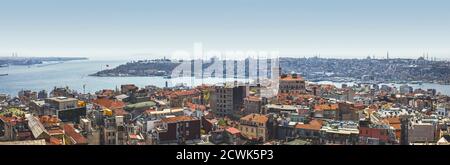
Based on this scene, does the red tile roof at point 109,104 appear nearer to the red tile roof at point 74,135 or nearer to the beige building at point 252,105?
the beige building at point 252,105

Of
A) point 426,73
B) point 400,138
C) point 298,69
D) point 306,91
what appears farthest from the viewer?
point 426,73

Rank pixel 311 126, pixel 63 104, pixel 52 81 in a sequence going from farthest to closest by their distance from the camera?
pixel 52 81, pixel 63 104, pixel 311 126

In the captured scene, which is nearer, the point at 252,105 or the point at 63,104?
the point at 63,104

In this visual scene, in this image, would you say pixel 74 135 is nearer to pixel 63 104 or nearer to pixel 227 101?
pixel 63 104

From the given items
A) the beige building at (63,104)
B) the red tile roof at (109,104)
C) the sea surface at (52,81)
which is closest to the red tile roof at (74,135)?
the beige building at (63,104)

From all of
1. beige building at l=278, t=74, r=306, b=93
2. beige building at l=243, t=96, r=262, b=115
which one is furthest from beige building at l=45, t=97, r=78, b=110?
beige building at l=278, t=74, r=306, b=93

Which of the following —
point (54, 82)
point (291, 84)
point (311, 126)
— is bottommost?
point (311, 126)

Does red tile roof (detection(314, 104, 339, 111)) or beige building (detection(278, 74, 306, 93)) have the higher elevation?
beige building (detection(278, 74, 306, 93))

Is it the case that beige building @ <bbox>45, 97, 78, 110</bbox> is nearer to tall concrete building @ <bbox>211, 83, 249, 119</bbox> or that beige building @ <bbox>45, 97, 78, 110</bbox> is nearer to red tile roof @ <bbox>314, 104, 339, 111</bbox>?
tall concrete building @ <bbox>211, 83, 249, 119</bbox>

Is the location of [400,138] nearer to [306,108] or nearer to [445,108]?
[306,108]

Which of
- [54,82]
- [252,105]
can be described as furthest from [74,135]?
[54,82]
